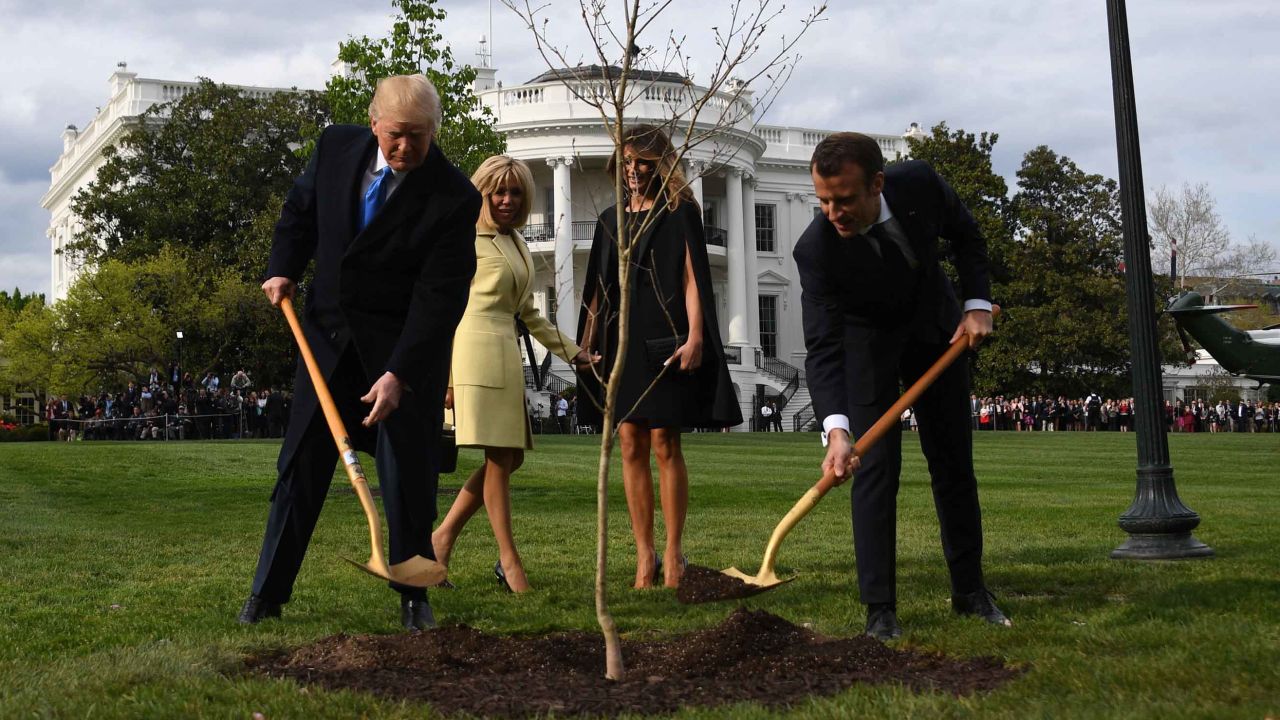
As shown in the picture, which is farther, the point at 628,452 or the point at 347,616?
the point at 628,452

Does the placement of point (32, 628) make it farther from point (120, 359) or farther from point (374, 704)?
point (120, 359)

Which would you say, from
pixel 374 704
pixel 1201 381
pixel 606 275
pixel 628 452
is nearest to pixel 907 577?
pixel 628 452

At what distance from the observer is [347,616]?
569cm

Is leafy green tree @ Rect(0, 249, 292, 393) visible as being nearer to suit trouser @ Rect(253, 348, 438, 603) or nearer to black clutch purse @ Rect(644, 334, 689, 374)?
black clutch purse @ Rect(644, 334, 689, 374)

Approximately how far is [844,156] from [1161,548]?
3819mm

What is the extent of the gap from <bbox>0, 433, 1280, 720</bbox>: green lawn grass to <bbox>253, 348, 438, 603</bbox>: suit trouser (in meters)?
0.24

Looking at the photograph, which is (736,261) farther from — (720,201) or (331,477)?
(331,477)

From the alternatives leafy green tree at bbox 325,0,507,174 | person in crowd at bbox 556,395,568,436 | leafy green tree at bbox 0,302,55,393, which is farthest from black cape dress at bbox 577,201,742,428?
leafy green tree at bbox 0,302,55,393

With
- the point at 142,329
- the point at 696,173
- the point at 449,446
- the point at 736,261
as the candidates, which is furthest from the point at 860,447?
the point at 736,261

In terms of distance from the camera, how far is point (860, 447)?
512 cm

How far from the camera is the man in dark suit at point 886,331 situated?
5.10m

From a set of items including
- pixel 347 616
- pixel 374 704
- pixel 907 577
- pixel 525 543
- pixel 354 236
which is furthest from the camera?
pixel 525 543

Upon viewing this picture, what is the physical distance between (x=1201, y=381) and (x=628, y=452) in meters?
81.7

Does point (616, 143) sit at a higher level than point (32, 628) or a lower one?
higher
